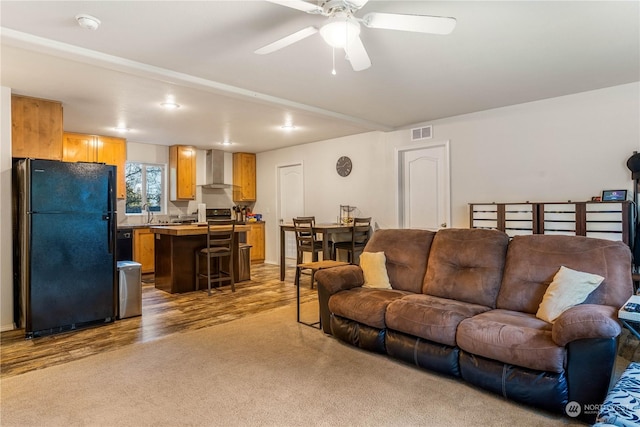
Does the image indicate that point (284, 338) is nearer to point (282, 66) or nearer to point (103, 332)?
point (103, 332)

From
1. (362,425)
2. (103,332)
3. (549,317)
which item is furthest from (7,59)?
(549,317)

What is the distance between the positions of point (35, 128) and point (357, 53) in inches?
148

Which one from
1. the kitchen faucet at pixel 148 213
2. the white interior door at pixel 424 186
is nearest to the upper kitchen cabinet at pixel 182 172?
the kitchen faucet at pixel 148 213

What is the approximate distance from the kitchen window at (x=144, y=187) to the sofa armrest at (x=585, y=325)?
6.83m

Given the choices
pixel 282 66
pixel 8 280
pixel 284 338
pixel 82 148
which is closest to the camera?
pixel 282 66

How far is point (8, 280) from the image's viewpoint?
3.75 meters

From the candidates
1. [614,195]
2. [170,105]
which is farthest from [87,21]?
[614,195]

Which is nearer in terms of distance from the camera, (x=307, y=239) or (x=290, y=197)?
(x=307, y=239)

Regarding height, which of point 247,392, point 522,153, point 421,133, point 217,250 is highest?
point 421,133

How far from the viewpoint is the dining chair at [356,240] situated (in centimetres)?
563

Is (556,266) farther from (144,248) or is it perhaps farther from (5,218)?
(144,248)

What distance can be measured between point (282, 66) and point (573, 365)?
9.81ft

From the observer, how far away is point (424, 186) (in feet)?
18.1

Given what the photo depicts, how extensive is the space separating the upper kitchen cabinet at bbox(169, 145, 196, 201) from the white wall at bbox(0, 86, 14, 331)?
3450mm
